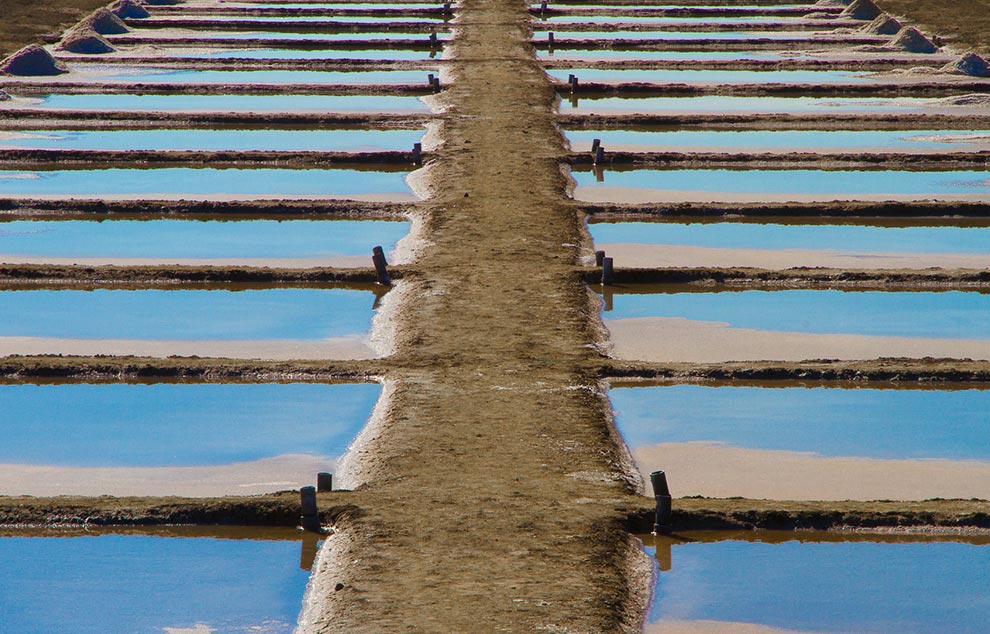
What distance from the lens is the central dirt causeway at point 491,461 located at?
178 inches

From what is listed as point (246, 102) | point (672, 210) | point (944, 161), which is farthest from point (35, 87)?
point (944, 161)

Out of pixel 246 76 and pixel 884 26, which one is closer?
pixel 246 76

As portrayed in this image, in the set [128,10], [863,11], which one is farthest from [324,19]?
[863,11]

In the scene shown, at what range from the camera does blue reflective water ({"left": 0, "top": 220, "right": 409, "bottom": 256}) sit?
9.13 metres

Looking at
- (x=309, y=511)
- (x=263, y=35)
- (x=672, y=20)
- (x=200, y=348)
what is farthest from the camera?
(x=672, y=20)

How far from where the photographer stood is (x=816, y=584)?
4824mm

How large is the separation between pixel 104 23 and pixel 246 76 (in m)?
4.21

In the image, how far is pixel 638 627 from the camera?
447cm

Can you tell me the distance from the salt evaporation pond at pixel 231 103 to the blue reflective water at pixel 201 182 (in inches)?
107

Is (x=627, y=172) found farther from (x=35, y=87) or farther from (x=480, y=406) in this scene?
(x=35, y=87)

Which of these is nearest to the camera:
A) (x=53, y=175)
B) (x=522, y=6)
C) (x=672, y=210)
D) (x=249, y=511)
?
(x=249, y=511)

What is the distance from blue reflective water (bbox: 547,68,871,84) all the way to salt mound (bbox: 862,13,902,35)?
3.10m

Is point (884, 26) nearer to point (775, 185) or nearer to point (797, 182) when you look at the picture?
point (797, 182)

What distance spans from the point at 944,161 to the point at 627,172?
2.76m
